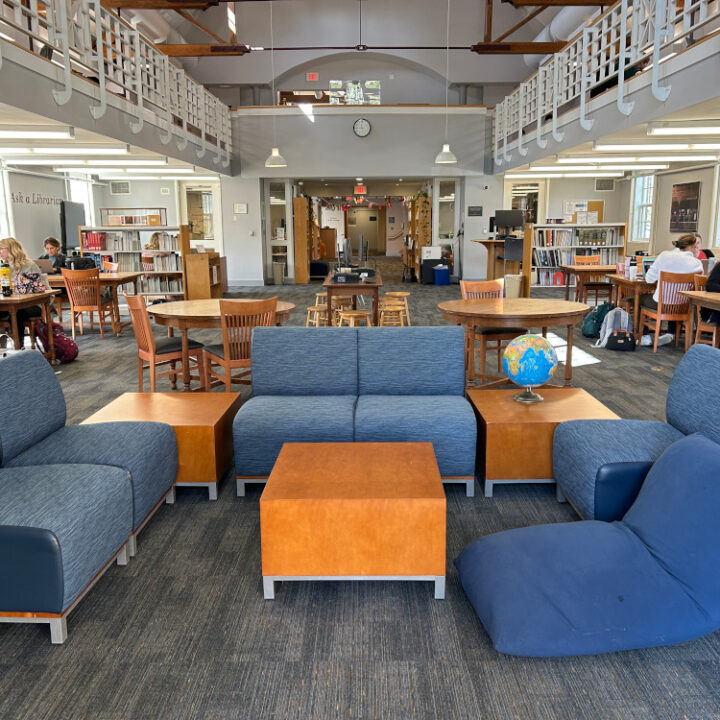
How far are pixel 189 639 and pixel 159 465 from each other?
107 cm

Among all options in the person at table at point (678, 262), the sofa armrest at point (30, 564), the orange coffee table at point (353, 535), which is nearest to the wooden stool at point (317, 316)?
the person at table at point (678, 262)

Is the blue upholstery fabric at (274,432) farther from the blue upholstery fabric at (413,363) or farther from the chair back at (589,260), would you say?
the chair back at (589,260)

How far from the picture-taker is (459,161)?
15.4 metres

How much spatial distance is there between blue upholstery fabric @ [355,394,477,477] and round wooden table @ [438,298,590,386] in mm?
1537

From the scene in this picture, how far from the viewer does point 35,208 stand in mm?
14086

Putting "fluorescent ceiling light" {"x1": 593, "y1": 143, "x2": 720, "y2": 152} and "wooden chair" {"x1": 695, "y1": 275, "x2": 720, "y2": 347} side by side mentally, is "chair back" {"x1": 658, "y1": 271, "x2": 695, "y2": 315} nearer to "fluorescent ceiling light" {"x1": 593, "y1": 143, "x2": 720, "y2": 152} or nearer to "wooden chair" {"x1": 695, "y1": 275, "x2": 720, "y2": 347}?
"wooden chair" {"x1": 695, "y1": 275, "x2": 720, "y2": 347}

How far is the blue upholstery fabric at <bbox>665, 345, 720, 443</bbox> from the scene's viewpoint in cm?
294

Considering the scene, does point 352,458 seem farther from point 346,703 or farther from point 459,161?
point 459,161

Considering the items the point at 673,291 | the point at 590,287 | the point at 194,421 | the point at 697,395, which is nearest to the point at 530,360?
the point at 697,395

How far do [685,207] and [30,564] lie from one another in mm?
14472

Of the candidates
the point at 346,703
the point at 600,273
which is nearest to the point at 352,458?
the point at 346,703

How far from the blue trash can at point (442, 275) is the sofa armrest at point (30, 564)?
46.6ft

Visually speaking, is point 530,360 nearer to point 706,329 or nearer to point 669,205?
point 706,329

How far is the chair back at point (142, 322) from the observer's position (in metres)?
5.08
